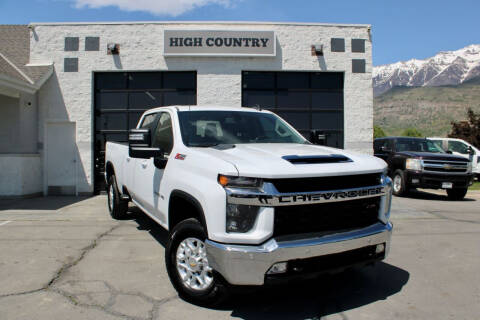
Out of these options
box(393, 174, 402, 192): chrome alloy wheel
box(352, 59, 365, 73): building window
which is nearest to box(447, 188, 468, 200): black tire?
box(393, 174, 402, 192): chrome alloy wheel

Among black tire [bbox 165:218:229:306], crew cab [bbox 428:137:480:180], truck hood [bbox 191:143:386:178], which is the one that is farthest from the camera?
crew cab [bbox 428:137:480:180]

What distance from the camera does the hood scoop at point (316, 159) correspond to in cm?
324

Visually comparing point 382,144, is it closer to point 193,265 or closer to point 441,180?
point 441,180

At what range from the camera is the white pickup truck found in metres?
2.91

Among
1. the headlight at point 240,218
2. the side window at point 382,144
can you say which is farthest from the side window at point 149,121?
the side window at point 382,144

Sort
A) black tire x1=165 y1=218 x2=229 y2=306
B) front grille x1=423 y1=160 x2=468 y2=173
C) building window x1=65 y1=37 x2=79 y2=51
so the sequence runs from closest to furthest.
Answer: black tire x1=165 y1=218 x2=229 y2=306 < front grille x1=423 y1=160 x2=468 y2=173 < building window x1=65 y1=37 x2=79 y2=51

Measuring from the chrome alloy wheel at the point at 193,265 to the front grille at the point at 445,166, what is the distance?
30.5ft

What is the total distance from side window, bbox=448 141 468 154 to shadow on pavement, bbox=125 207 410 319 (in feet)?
45.9

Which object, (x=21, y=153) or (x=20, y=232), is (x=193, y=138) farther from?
(x=21, y=153)

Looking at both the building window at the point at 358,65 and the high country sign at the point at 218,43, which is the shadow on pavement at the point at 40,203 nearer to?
the high country sign at the point at 218,43

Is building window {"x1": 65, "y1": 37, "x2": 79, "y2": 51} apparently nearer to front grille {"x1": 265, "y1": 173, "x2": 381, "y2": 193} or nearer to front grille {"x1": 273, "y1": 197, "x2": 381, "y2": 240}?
front grille {"x1": 265, "y1": 173, "x2": 381, "y2": 193}

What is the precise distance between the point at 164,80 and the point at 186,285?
9.33 meters

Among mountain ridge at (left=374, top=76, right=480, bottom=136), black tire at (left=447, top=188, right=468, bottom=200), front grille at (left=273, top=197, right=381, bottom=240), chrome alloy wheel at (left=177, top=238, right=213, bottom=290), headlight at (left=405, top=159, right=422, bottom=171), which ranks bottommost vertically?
black tire at (left=447, top=188, right=468, bottom=200)

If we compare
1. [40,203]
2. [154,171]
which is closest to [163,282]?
[154,171]
